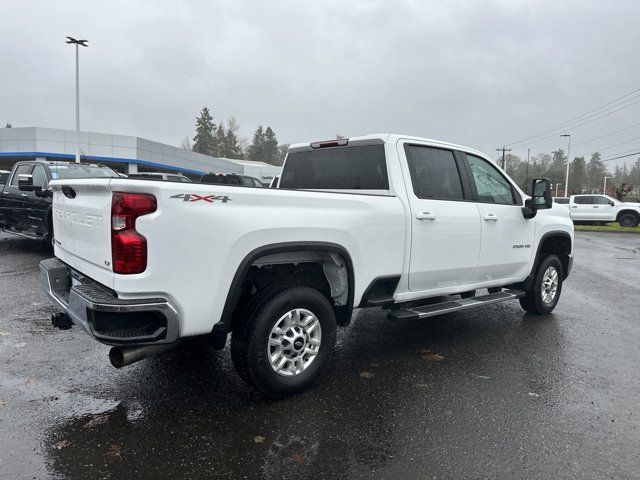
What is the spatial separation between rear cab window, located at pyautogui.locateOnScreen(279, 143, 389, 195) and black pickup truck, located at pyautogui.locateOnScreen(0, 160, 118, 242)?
16.0 ft

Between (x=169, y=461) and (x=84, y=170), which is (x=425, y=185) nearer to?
(x=169, y=461)

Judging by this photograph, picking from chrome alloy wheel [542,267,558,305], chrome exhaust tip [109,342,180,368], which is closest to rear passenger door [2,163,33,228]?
chrome exhaust tip [109,342,180,368]

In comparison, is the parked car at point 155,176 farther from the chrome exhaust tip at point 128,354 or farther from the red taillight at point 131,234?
the chrome exhaust tip at point 128,354

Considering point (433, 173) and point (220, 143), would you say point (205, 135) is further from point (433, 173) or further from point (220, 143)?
point (433, 173)

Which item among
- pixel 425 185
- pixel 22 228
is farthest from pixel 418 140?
pixel 22 228

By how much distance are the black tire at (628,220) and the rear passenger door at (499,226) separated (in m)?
23.6

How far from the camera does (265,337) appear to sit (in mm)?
3447

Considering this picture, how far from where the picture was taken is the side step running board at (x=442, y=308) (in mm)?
4352

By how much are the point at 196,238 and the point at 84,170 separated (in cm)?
795

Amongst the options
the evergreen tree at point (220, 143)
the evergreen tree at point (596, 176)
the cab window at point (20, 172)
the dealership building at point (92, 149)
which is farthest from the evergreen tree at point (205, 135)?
the cab window at point (20, 172)

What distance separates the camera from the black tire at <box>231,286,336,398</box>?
3408mm

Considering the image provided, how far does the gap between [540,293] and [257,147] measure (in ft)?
331

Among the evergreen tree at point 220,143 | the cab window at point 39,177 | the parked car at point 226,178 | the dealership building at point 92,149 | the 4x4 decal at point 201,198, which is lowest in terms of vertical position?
the 4x4 decal at point 201,198

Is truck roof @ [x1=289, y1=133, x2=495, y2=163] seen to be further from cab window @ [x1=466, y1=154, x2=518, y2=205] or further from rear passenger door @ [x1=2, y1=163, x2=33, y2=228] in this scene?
rear passenger door @ [x1=2, y1=163, x2=33, y2=228]
